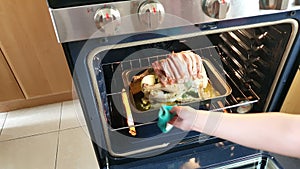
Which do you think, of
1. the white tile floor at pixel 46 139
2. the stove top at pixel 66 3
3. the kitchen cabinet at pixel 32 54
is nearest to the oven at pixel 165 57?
the stove top at pixel 66 3

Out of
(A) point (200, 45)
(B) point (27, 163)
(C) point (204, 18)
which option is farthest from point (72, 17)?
(B) point (27, 163)

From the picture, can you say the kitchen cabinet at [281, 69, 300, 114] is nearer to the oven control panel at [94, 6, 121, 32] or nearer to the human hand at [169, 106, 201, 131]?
the human hand at [169, 106, 201, 131]

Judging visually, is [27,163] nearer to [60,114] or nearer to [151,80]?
[60,114]

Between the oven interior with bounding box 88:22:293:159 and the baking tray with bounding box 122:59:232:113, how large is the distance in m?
0.01

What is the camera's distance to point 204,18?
22.1 inches

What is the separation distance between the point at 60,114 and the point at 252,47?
112cm

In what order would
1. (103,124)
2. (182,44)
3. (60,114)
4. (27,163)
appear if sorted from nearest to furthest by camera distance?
(103,124) < (182,44) < (27,163) < (60,114)

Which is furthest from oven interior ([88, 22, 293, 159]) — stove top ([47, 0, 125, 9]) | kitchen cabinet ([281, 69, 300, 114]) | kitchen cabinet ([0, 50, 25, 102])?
kitchen cabinet ([0, 50, 25, 102])

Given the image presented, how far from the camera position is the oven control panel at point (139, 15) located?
0.50 m

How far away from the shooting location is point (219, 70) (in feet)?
3.09

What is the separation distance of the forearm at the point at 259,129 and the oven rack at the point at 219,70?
25 centimetres

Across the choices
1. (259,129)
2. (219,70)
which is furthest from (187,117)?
(219,70)

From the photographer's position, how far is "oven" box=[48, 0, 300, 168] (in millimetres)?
521

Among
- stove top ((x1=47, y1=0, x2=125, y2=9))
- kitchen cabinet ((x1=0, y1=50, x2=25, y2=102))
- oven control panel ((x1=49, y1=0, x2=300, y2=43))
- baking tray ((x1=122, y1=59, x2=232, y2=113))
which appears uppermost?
stove top ((x1=47, y1=0, x2=125, y2=9))
